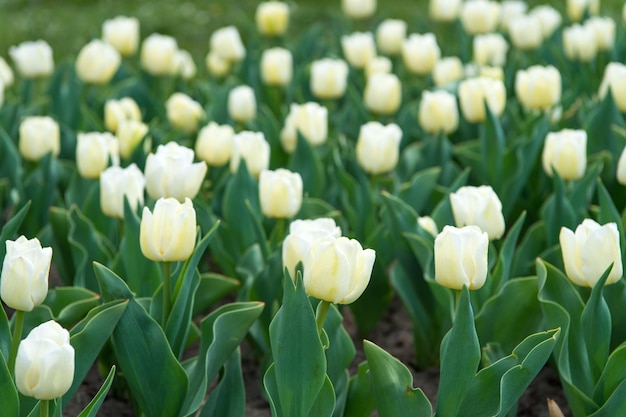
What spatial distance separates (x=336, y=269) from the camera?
5.78 ft

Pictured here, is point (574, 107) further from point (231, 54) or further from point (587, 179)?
point (231, 54)

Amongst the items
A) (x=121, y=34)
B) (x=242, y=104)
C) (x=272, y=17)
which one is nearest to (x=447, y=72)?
(x=242, y=104)

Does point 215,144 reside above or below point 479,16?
above

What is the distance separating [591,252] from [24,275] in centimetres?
110

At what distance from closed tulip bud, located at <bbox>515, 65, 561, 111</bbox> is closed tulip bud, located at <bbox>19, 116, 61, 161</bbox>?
5.12 ft

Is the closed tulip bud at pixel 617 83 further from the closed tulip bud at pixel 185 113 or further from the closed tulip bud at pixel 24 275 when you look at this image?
the closed tulip bud at pixel 24 275

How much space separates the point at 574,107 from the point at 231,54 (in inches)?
62.3

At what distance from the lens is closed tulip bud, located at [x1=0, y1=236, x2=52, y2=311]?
5.64ft

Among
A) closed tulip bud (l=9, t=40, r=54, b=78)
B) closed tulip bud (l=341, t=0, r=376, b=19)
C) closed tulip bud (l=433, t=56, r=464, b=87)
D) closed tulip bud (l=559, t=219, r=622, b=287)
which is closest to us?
closed tulip bud (l=559, t=219, r=622, b=287)

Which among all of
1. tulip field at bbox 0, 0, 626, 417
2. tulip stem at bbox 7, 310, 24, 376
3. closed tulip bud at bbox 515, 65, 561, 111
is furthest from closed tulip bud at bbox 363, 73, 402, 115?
tulip stem at bbox 7, 310, 24, 376

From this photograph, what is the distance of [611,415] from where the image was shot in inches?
76.5

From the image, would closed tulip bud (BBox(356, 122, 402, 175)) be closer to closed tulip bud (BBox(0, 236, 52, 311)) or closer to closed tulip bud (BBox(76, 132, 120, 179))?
closed tulip bud (BBox(76, 132, 120, 179))

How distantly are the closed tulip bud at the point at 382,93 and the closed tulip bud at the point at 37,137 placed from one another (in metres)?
1.14

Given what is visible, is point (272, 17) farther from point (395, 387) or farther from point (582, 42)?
point (395, 387)
